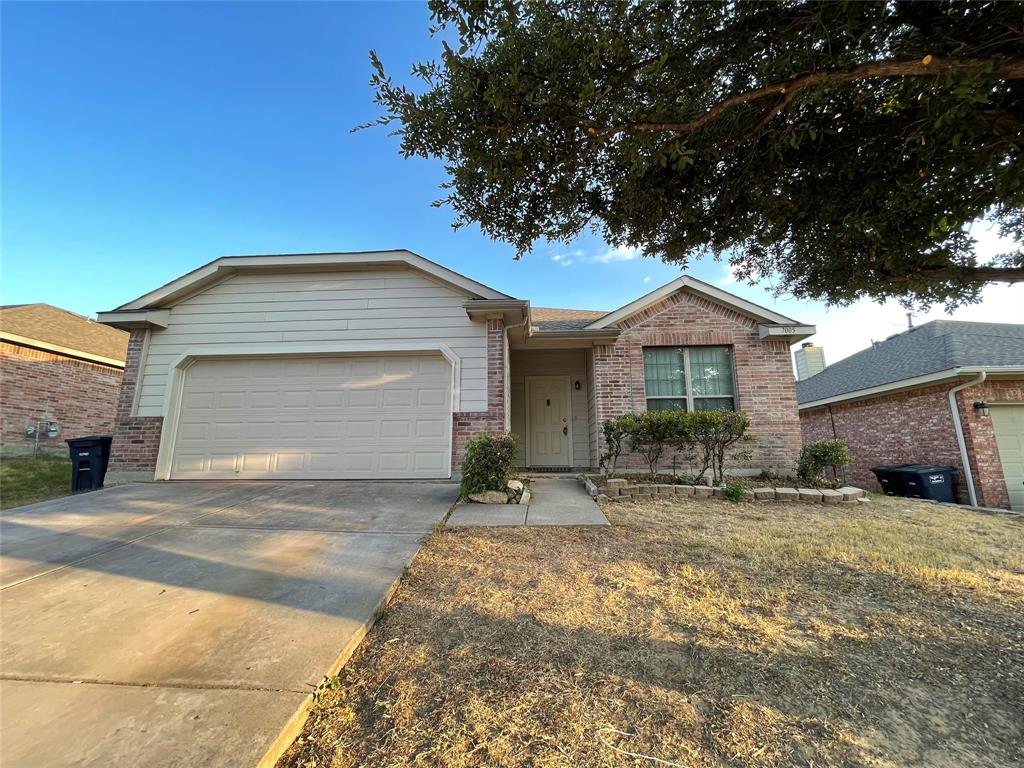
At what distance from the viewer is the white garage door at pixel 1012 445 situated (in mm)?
8203

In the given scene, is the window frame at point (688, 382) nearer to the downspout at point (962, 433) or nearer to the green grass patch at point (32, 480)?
the downspout at point (962, 433)

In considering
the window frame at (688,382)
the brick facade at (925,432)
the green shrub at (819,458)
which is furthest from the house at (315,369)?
the brick facade at (925,432)

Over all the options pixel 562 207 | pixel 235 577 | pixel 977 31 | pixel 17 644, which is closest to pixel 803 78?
pixel 977 31

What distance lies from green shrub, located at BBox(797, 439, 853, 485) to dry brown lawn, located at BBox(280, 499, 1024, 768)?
139 inches

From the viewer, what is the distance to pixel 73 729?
1524mm

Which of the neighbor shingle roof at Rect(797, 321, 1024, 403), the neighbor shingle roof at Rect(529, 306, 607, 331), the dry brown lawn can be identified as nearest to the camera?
the dry brown lawn

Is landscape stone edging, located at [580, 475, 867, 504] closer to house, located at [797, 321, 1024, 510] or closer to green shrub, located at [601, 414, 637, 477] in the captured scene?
green shrub, located at [601, 414, 637, 477]

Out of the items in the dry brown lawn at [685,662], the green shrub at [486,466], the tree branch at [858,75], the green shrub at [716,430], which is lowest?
the dry brown lawn at [685,662]

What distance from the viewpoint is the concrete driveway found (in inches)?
59.3

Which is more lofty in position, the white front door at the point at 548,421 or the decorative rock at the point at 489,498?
the white front door at the point at 548,421

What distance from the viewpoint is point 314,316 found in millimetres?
7324

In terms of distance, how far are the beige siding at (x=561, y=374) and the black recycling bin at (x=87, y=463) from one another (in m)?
7.82

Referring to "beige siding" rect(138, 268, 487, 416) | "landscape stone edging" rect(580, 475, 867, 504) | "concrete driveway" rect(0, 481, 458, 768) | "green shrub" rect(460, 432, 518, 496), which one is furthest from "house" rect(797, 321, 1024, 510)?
"concrete driveway" rect(0, 481, 458, 768)

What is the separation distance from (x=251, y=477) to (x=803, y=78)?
8457mm
